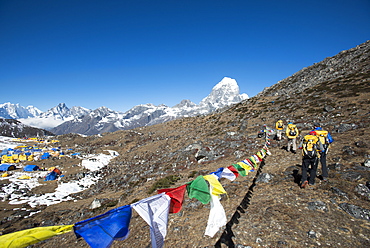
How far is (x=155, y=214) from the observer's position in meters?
4.64

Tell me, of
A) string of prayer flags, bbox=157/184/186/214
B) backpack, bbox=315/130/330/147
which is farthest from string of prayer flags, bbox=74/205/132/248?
backpack, bbox=315/130/330/147

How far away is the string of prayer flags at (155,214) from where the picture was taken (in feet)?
14.3

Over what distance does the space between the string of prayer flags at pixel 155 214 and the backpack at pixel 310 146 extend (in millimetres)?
6882

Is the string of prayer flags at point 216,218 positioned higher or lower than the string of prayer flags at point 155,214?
lower

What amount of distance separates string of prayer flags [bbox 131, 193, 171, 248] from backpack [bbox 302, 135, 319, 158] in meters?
6.88

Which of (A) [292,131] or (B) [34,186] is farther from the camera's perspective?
(B) [34,186]

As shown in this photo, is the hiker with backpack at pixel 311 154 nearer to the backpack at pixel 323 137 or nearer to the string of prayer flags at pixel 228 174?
the backpack at pixel 323 137

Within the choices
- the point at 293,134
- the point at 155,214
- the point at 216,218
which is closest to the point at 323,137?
the point at 293,134

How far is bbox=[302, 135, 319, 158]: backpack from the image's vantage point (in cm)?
782

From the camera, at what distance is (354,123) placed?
16.4m

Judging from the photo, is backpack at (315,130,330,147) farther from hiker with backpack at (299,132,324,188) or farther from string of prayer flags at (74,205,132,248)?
string of prayer flags at (74,205,132,248)

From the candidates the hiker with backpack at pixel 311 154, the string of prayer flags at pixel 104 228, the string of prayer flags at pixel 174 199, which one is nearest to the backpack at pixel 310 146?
the hiker with backpack at pixel 311 154

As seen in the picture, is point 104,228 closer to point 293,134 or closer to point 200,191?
point 200,191

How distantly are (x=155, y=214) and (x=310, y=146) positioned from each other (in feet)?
24.4
